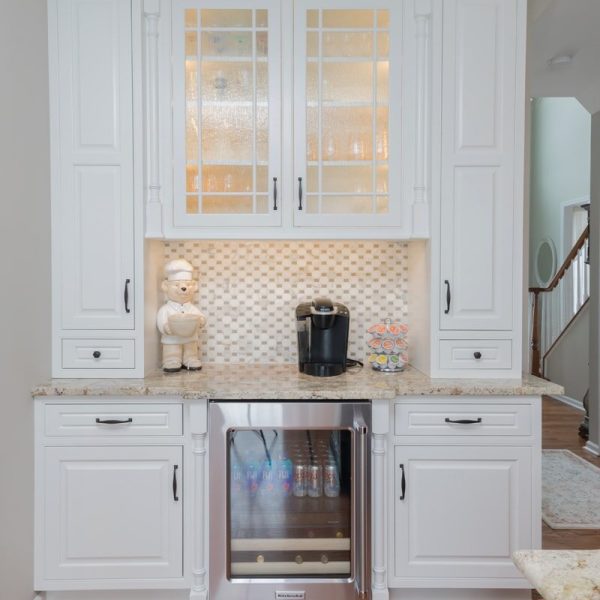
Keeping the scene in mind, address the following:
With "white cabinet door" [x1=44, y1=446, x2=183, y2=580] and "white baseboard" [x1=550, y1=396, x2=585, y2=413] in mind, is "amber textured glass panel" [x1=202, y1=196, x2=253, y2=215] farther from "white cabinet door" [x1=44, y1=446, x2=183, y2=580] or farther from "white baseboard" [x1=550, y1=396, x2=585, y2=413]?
"white baseboard" [x1=550, y1=396, x2=585, y2=413]

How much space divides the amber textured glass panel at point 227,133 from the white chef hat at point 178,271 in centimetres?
48

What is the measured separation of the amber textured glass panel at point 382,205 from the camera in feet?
6.99

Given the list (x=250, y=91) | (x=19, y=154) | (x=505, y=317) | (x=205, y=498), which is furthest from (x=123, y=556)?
(x=250, y=91)

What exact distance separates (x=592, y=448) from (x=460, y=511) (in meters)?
2.59

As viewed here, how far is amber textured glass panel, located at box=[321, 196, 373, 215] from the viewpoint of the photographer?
2135 mm

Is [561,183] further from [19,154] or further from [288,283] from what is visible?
[19,154]

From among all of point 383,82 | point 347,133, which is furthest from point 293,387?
point 383,82

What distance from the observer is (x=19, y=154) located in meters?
1.81

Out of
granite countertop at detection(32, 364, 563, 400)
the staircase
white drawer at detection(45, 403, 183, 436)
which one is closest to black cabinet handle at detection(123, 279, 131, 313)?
granite countertop at detection(32, 364, 563, 400)

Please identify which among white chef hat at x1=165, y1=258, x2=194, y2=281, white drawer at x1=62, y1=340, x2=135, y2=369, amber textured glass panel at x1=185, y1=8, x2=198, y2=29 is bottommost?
white drawer at x1=62, y1=340, x2=135, y2=369

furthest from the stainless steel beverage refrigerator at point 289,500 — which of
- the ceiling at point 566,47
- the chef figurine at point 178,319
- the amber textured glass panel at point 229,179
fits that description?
the ceiling at point 566,47

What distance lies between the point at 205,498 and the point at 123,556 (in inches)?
15.8

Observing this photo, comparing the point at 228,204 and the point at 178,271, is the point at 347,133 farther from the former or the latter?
the point at 178,271

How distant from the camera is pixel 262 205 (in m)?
2.13
